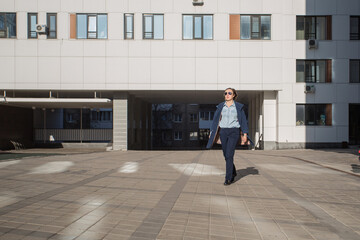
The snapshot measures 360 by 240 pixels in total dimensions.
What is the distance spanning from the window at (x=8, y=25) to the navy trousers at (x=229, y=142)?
16910 mm

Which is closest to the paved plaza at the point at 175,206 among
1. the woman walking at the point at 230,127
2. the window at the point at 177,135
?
the woman walking at the point at 230,127

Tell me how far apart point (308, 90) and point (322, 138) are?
324 cm

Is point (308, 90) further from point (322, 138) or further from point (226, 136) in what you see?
point (226, 136)

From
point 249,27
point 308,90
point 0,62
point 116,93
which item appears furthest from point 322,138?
point 0,62

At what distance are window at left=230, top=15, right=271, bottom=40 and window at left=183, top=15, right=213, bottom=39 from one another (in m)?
1.39

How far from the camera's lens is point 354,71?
17828mm

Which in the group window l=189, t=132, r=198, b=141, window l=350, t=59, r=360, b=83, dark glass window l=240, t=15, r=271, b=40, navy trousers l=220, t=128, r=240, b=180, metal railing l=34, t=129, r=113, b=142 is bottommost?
window l=189, t=132, r=198, b=141

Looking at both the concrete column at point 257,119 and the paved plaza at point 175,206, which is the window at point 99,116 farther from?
the paved plaza at point 175,206

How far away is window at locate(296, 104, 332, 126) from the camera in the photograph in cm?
1762

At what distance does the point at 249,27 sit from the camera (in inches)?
671

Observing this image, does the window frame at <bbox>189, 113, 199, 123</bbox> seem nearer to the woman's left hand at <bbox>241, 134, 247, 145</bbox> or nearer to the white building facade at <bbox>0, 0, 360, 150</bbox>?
the white building facade at <bbox>0, 0, 360, 150</bbox>

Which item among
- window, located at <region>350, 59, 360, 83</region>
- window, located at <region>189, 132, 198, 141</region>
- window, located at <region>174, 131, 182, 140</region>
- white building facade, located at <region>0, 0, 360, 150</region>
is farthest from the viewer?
window, located at <region>174, 131, 182, 140</region>

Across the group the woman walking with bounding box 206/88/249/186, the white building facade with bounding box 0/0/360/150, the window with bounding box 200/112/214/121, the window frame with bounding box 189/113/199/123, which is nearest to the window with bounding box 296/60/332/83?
the white building facade with bounding box 0/0/360/150

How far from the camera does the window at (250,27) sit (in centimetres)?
1695
